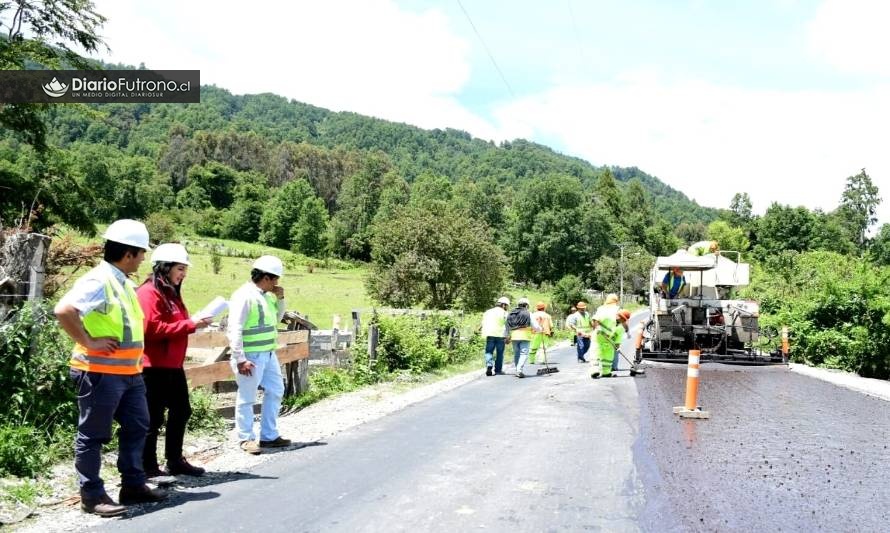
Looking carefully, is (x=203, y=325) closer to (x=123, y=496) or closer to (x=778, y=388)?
(x=123, y=496)

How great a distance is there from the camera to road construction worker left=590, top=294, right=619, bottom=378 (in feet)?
46.4

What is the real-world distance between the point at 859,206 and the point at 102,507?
10764cm

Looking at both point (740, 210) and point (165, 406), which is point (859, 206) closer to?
point (740, 210)

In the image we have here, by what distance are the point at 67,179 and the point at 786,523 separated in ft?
72.7

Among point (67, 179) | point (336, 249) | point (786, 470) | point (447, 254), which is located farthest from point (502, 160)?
point (786, 470)

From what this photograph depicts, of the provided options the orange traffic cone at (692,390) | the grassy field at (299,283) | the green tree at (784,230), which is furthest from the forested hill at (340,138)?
the orange traffic cone at (692,390)

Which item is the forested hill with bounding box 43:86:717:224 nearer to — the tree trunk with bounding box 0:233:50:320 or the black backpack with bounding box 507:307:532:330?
the black backpack with bounding box 507:307:532:330

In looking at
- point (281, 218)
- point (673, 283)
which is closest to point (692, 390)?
point (673, 283)

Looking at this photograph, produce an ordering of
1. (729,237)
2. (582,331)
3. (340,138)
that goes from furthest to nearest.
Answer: (340,138) < (729,237) < (582,331)

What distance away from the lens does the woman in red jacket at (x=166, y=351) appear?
5.78 meters

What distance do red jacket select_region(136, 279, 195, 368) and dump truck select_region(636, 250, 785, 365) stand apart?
1252 cm

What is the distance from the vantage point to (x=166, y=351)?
232 inches

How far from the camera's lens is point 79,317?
473 cm

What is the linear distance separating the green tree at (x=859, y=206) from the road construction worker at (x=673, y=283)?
89221 mm
